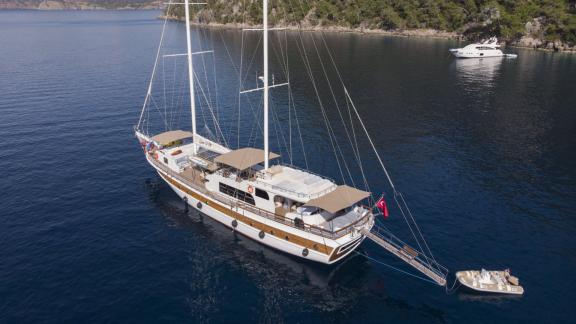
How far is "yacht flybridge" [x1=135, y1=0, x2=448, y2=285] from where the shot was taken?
39.7 meters

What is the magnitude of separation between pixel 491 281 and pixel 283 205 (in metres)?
21.6

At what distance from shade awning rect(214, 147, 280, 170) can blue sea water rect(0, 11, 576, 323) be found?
8.42m

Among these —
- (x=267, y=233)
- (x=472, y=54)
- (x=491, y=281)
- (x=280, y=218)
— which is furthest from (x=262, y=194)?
(x=472, y=54)

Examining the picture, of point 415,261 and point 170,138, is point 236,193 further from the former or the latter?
point 415,261

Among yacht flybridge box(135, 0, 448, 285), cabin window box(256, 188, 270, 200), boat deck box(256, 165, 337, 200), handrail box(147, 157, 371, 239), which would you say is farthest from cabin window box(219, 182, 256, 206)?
boat deck box(256, 165, 337, 200)

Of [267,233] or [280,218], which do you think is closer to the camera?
[280,218]

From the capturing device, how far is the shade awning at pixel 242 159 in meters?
45.5

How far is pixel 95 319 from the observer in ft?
113

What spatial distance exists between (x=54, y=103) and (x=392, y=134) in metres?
75.6

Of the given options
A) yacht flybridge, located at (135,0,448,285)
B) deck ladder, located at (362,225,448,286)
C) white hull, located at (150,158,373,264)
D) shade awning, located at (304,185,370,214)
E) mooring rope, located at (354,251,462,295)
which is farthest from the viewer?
yacht flybridge, located at (135,0,448,285)

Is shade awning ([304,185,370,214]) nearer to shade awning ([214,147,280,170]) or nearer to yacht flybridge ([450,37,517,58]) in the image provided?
shade awning ([214,147,280,170])

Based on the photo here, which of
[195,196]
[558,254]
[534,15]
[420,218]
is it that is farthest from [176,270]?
[534,15]

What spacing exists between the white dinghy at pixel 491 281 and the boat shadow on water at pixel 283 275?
4.54 m

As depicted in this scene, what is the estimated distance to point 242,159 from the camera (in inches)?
1832
